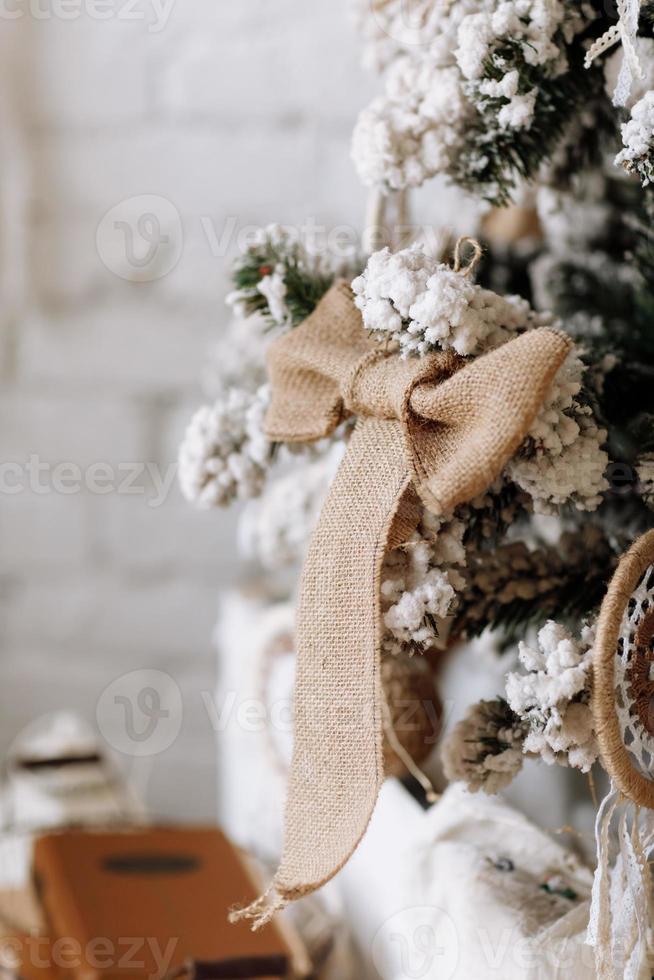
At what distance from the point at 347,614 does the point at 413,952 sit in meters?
0.24

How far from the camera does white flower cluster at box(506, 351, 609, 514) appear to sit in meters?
0.43

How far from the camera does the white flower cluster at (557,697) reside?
0.42m

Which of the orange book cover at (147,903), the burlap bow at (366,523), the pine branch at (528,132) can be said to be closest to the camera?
the burlap bow at (366,523)

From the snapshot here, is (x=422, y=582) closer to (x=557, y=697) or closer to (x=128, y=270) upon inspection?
(x=557, y=697)

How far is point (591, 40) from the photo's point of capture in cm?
53

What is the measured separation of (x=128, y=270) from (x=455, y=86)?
738 mm

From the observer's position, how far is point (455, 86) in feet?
1.69

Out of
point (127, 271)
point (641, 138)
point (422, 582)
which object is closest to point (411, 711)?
point (422, 582)

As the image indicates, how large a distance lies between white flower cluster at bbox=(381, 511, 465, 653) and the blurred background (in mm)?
671

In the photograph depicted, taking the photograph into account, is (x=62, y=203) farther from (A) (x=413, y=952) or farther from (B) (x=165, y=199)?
(A) (x=413, y=952)

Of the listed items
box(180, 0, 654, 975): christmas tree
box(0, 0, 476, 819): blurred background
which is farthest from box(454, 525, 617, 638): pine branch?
box(0, 0, 476, 819): blurred background

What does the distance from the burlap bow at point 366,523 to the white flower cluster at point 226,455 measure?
0.30 feet

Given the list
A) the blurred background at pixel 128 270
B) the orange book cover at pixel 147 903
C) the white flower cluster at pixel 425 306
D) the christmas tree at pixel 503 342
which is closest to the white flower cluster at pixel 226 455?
the christmas tree at pixel 503 342

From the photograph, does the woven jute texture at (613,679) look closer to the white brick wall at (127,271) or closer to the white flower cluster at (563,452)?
the white flower cluster at (563,452)
